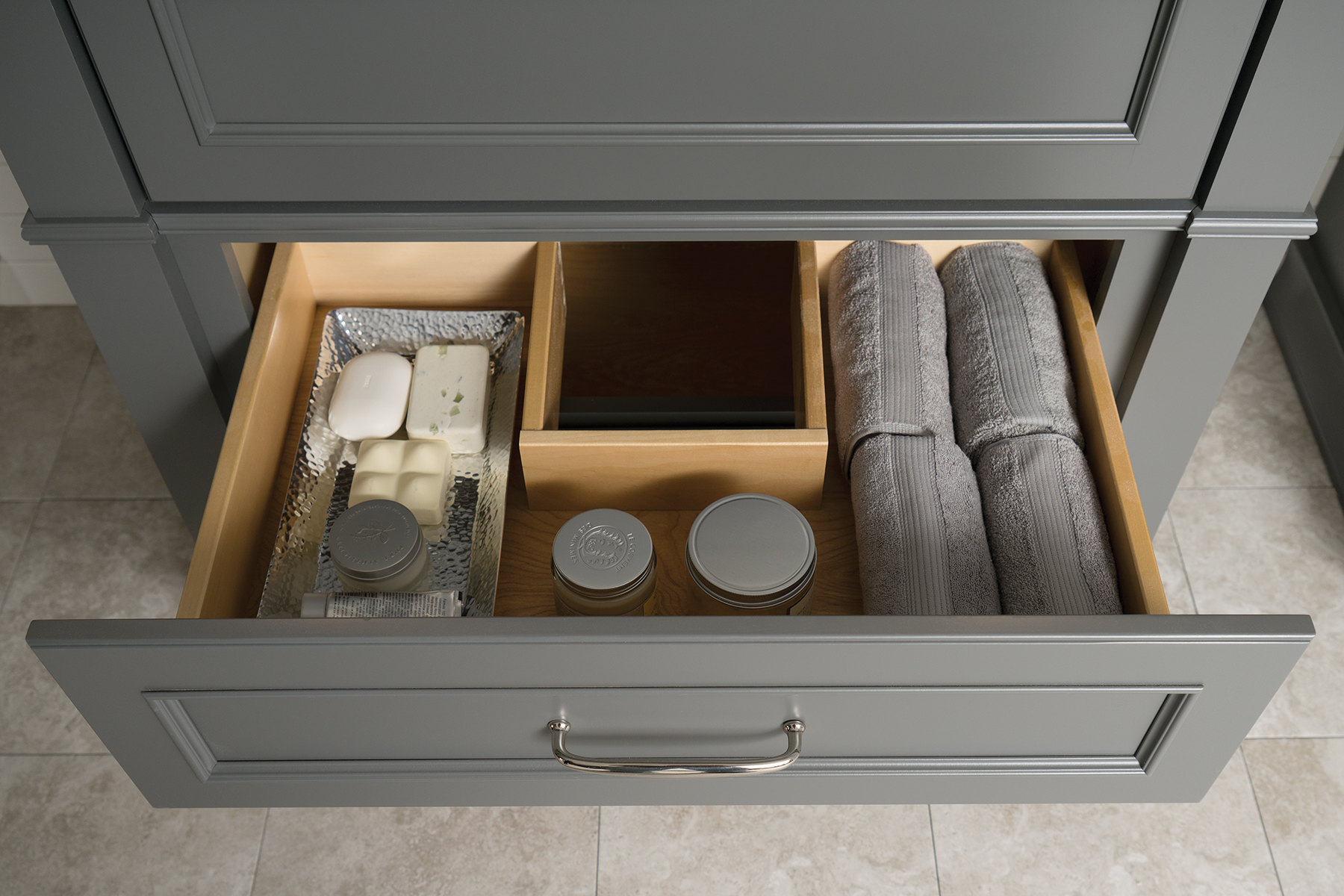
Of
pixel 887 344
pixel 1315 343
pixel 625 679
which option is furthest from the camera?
pixel 1315 343

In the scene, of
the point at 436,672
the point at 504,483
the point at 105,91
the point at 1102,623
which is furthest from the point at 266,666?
the point at 1102,623

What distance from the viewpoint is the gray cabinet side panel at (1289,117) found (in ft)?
2.01

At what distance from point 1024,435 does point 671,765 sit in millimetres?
377

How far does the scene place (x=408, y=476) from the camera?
0.82m

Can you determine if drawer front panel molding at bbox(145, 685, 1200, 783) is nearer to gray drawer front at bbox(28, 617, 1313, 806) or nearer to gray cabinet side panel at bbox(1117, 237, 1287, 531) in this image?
gray drawer front at bbox(28, 617, 1313, 806)

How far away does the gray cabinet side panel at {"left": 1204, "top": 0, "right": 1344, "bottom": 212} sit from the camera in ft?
2.01

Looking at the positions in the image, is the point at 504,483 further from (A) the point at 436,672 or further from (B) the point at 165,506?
(B) the point at 165,506

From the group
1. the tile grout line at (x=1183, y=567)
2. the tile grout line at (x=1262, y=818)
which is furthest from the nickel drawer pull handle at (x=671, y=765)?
the tile grout line at (x=1183, y=567)

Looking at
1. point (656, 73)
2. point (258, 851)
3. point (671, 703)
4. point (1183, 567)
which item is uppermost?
point (656, 73)

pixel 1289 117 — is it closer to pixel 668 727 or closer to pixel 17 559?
pixel 668 727

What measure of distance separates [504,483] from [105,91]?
0.39 m

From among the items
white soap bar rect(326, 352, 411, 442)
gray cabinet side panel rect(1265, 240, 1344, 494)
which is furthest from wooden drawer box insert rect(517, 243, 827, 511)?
gray cabinet side panel rect(1265, 240, 1344, 494)

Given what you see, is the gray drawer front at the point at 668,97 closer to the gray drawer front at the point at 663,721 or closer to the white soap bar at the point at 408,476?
the white soap bar at the point at 408,476

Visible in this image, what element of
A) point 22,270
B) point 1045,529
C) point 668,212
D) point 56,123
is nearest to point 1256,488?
point 1045,529
